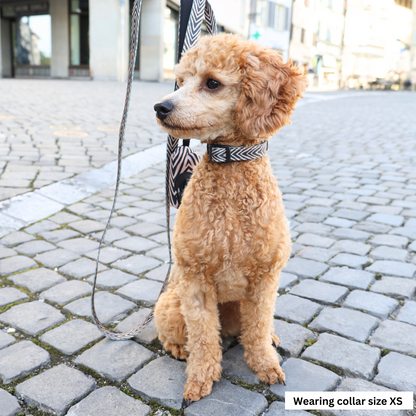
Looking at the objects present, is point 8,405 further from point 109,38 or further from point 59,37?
point 59,37

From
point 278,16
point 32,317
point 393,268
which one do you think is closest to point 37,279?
point 32,317

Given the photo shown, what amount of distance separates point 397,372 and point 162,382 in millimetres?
1222

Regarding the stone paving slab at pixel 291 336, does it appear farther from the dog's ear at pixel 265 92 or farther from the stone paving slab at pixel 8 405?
the stone paving slab at pixel 8 405

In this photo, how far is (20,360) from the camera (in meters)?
2.23

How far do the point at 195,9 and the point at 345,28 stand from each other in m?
52.5

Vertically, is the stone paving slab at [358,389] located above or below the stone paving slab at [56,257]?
below

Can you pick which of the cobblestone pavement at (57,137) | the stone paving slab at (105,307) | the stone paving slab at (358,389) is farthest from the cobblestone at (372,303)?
the cobblestone pavement at (57,137)

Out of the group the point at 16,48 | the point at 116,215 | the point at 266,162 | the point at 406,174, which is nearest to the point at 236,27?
the point at 16,48

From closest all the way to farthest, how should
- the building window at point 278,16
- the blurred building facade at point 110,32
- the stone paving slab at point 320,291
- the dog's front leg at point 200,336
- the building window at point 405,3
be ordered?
the dog's front leg at point 200,336 → the stone paving slab at point 320,291 → the blurred building facade at point 110,32 → the building window at point 278,16 → the building window at point 405,3

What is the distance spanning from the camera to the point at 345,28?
48250 millimetres

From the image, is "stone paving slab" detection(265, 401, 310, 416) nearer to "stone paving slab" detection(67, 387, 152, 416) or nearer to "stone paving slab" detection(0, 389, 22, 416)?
"stone paving slab" detection(67, 387, 152, 416)

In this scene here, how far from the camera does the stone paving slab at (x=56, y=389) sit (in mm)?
1943

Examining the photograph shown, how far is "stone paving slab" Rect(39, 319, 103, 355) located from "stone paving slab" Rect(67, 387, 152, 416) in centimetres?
42

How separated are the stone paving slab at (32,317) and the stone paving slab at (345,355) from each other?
1556 millimetres
